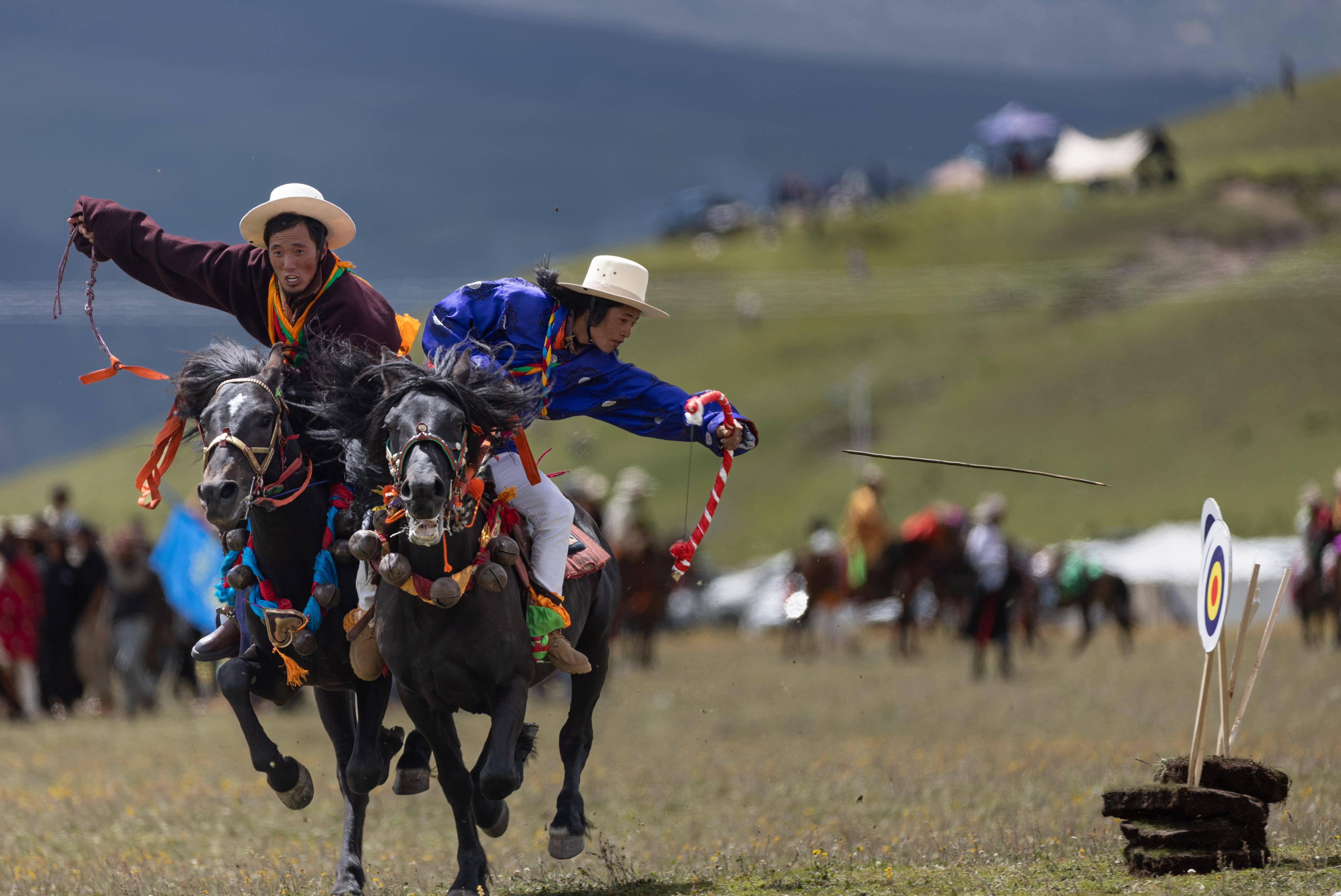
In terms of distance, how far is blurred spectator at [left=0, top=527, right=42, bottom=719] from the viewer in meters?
17.1

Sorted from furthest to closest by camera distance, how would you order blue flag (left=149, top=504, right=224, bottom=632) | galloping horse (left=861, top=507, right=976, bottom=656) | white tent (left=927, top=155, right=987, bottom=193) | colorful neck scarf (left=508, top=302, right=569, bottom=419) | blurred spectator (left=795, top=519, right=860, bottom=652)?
white tent (left=927, top=155, right=987, bottom=193) → blurred spectator (left=795, top=519, right=860, bottom=652) → galloping horse (left=861, top=507, right=976, bottom=656) → blue flag (left=149, top=504, right=224, bottom=632) → colorful neck scarf (left=508, top=302, right=569, bottom=419)

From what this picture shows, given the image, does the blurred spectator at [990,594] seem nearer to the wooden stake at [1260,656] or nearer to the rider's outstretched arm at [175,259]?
the wooden stake at [1260,656]

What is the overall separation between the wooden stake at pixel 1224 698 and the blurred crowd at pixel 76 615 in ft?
43.8

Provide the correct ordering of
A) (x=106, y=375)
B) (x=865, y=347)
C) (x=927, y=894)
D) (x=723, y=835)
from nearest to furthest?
1. (x=927, y=894)
2. (x=106, y=375)
3. (x=723, y=835)
4. (x=865, y=347)

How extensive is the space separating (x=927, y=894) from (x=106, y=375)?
398cm

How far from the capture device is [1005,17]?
70.5 ft

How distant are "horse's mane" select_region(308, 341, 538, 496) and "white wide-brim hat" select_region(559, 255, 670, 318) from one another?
2.09ft

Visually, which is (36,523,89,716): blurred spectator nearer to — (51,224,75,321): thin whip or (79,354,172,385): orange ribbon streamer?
(51,224,75,321): thin whip

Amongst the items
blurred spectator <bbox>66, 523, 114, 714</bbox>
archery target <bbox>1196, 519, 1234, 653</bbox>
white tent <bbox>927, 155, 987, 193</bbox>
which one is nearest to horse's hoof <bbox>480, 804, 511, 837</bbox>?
archery target <bbox>1196, 519, 1234, 653</bbox>

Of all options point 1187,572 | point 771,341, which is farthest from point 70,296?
point 1187,572

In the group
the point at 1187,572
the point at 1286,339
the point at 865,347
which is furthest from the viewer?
the point at 865,347

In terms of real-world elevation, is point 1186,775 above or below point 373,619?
below

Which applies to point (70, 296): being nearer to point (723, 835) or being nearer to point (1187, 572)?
point (1187, 572)

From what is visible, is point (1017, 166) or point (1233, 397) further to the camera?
point (1017, 166)
